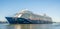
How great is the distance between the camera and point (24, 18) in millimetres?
18359

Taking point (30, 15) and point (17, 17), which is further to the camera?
point (30, 15)

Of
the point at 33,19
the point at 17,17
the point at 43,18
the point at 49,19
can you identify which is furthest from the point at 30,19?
the point at 49,19

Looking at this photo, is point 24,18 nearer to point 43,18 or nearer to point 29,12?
point 29,12

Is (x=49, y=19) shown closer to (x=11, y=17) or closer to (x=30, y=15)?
(x=30, y=15)

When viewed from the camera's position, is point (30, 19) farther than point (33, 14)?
No

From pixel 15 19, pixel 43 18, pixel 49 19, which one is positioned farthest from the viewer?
pixel 49 19

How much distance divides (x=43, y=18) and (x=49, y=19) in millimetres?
2183

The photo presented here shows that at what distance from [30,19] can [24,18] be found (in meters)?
0.99

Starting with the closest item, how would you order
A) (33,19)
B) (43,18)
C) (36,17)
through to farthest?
(33,19)
(36,17)
(43,18)

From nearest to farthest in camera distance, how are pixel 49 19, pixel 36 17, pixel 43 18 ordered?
pixel 36 17 → pixel 43 18 → pixel 49 19

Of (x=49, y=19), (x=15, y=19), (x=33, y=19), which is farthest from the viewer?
(x=49, y=19)

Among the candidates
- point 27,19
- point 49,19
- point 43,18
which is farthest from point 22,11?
point 49,19

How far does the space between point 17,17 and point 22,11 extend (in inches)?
70.7

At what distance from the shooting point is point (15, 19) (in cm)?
1797
